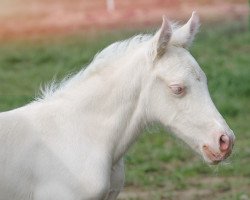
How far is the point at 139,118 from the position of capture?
5.77m

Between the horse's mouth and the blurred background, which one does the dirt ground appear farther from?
the horse's mouth

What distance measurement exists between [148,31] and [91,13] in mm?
5132

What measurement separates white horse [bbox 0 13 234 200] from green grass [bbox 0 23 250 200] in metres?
0.25

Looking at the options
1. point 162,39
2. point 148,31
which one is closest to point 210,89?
point 148,31

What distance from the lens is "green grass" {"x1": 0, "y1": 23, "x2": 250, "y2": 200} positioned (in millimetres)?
9445

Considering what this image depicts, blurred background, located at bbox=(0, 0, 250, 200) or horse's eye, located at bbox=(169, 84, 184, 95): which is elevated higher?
horse's eye, located at bbox=(169, 84, 184, 95)

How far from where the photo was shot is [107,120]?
5.80 meters

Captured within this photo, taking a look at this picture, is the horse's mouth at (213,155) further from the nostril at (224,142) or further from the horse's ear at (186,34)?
the horse's ear at (186,34)

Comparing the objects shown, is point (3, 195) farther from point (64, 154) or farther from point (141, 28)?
point (141, 28)

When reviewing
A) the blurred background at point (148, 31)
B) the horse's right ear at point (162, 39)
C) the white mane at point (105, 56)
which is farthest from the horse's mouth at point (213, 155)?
the blurred background at point (148, 31)

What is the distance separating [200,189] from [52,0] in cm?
1119

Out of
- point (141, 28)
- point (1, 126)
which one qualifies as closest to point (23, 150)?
point (1, 126)

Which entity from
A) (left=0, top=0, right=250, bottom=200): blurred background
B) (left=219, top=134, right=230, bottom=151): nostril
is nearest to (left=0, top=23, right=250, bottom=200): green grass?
(left=0, top=0, right=250, bottom=200): blurred background

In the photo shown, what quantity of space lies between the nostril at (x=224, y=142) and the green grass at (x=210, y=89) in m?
0.42
